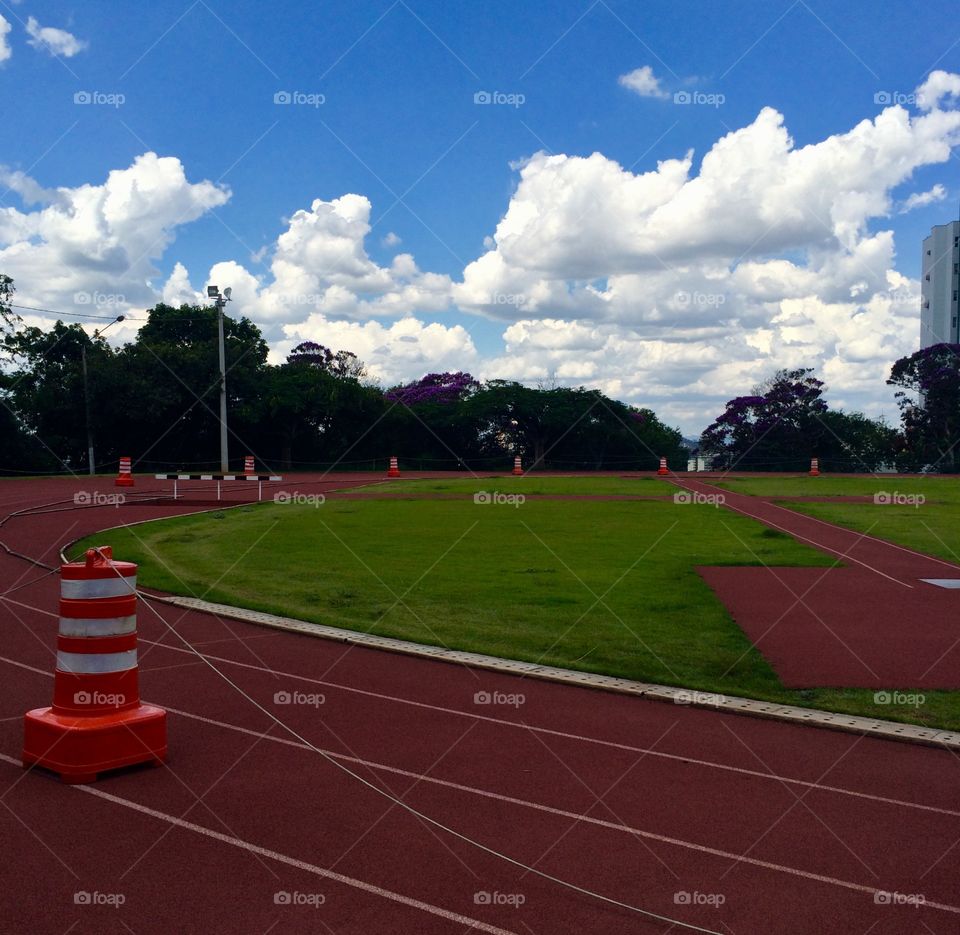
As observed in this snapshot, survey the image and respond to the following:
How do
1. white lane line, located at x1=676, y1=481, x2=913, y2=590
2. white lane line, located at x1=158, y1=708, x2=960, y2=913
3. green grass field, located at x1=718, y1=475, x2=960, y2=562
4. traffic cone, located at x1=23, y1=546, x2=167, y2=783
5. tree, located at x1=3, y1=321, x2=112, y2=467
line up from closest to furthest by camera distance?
1. white lane line, located at x1=158, y1=708, x2=960, y2=913
2. traffic cone, located at x1=23, y1=546, x2=167, y2=783
3. white lane line, located at x1=676, y1=481, x2=913, y2=590
4. green grass field, located at x1=718, y1=475, x2=960, y2=562
5. tree, located at x1=3, y1=321, x2=112, y2=467

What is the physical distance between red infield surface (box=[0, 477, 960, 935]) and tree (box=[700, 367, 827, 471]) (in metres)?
52.7

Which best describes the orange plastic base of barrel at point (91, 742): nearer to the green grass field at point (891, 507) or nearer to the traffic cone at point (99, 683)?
the traffic cone at point (99, 683)

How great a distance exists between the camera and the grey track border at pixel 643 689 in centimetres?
717

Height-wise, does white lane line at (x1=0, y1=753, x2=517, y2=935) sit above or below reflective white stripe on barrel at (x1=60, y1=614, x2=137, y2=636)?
below

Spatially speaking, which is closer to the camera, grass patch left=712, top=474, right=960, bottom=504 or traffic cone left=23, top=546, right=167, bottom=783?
traffic cone left=23, top=546, right=167, bottom=783

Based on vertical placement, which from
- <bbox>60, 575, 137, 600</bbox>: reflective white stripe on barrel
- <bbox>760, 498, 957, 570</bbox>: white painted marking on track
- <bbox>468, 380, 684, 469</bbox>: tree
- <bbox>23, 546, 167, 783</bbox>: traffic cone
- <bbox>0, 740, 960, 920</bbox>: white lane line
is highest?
<bbox>468, 380, 684, 469</bbox>: tree

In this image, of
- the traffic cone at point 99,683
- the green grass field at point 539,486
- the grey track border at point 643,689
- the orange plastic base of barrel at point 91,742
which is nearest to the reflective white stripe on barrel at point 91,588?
the traffic cone at point 99,683

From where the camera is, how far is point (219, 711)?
756 cm

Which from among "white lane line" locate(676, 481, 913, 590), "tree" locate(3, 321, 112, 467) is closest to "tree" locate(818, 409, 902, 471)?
"white lane line" locate(676, 481, 913, 590)

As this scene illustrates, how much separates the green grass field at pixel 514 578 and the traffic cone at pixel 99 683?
4116 millimetres

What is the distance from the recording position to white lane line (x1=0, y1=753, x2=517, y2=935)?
14.3ft

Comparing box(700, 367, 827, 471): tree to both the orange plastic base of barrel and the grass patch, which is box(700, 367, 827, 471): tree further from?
the orange plastic base of barrel

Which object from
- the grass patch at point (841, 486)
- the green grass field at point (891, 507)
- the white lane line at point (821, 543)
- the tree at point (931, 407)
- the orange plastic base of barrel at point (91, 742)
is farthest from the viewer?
the tree at point (931, 407)

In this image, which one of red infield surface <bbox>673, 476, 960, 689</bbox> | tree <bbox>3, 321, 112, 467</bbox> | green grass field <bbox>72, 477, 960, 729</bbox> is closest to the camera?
red infield surface <bbox>673, 476, 960, 689</bbox>
